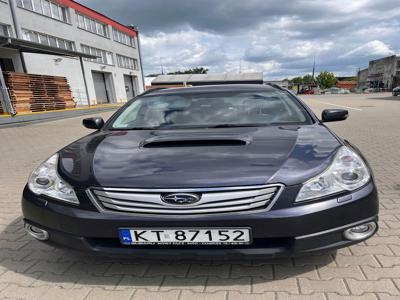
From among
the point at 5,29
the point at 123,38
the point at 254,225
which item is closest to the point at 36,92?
the point at 5,29

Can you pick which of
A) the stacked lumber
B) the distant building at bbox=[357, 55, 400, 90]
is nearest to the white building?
the stacked lumber

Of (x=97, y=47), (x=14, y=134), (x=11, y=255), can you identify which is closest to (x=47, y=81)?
(x=14, y=134)

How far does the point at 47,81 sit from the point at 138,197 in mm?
17352

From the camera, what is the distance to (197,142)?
7.47 ft

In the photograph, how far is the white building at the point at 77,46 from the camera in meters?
19.5

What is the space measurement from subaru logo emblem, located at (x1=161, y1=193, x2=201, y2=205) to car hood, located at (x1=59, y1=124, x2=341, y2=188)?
56 millimetres

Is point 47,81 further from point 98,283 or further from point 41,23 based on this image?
point 98,283

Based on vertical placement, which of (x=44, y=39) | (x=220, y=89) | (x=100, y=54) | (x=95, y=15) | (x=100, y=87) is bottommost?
(x=100, y=87)

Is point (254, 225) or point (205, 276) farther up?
point (254, 225)

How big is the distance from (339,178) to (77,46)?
28.2 meters

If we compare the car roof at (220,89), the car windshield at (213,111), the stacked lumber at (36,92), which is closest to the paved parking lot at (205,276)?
the car windshield at (213,111)

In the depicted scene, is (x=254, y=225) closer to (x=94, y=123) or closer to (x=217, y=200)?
(x=217, y=200)

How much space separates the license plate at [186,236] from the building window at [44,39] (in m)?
23.3

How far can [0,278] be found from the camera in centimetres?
219
